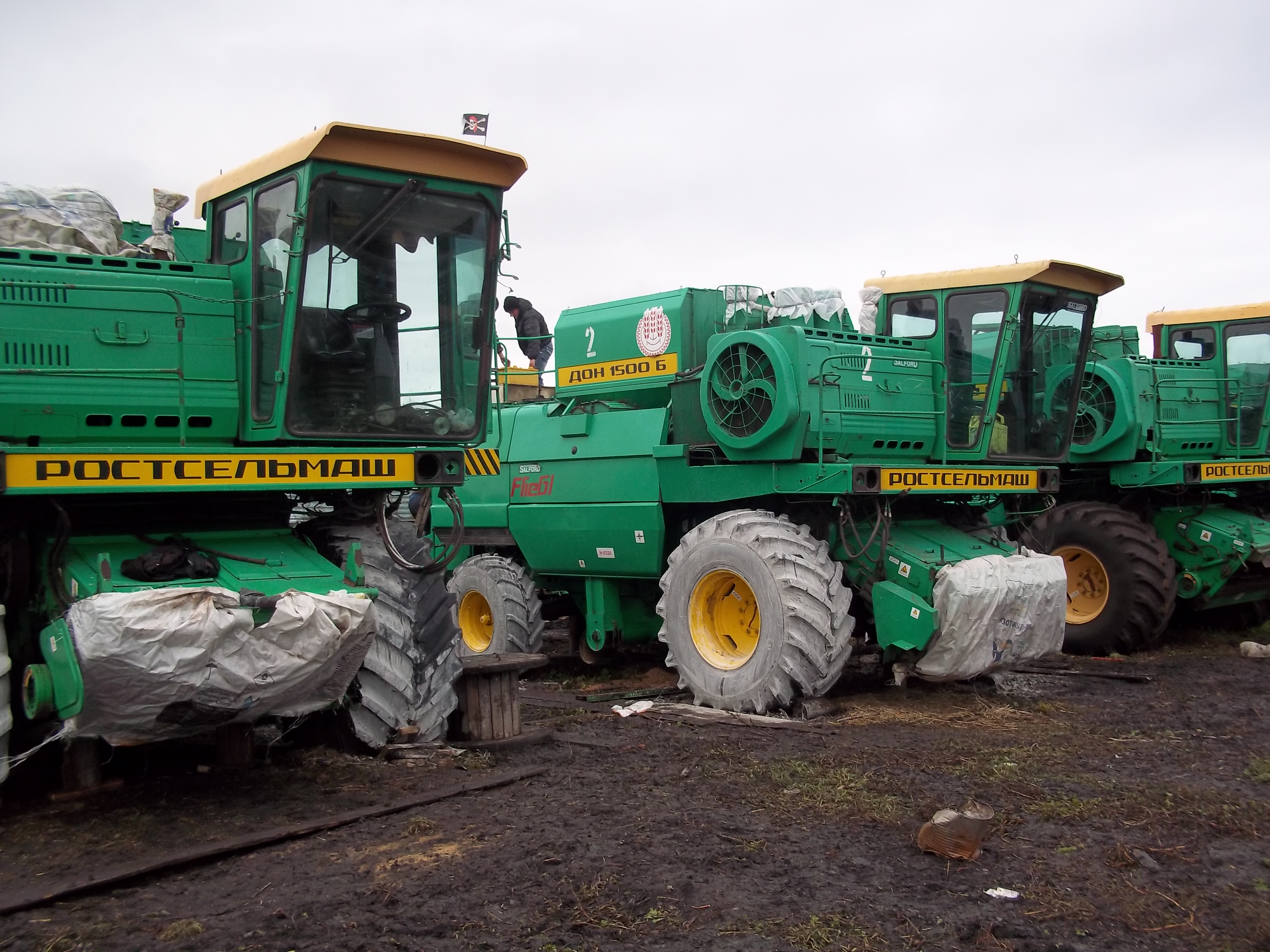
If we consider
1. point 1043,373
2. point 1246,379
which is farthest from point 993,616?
point 1246,379

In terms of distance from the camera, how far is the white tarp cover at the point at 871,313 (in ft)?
31.4

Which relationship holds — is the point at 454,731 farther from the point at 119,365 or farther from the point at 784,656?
the point at 119,365

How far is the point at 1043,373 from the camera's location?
9578mm

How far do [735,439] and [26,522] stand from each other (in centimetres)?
456

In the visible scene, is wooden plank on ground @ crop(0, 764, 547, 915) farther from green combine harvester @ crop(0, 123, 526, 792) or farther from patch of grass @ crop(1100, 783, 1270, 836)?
patch of grass @ crop(1100, 783, 1270, 836)

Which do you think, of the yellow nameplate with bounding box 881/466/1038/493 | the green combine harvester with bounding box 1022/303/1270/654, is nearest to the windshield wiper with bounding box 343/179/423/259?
the yellow nameplate with bounding box 881/466/1038/493

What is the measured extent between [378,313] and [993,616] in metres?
4.36

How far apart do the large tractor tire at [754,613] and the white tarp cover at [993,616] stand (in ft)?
2.03

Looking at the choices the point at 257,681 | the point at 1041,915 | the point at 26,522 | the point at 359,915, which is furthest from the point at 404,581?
the point at 1041,915

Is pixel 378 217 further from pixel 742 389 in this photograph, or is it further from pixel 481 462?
pixel 742 389

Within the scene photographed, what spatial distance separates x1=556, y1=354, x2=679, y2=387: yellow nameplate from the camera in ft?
31.1

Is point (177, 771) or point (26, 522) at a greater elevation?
point (26, 522)

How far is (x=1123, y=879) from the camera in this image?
436cm

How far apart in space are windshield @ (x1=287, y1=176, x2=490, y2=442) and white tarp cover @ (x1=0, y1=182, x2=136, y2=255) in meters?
1.26
